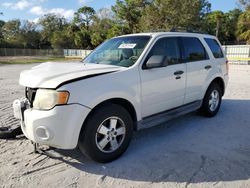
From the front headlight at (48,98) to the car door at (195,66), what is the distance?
2647mm

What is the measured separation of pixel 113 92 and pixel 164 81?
1.16 metres

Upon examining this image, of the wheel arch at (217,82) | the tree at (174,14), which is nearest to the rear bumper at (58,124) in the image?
the wheel arch at (217,82)

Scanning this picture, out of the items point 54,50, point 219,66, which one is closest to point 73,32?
point 54,50

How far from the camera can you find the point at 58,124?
10.6ft

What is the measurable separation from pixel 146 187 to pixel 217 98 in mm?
3655

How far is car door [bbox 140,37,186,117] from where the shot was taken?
414 centimetres

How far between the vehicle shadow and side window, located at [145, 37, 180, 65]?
139 cm

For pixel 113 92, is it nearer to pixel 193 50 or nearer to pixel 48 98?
pixel 48 98

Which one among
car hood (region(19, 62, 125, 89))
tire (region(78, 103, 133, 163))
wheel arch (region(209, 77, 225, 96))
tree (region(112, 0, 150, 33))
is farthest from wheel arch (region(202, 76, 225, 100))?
tree (region(112, 0, 150, 33))

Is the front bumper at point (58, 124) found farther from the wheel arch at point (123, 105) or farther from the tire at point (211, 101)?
the tire at point (211, 101)

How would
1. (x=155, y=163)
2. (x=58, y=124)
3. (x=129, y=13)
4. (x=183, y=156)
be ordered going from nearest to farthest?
(x=58, y=124) < (x=155, y=163) < (x=183, y=156) < (x=129, y=13)

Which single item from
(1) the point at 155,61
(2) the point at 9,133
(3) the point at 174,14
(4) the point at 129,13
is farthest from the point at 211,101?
(4) the point at 129,13

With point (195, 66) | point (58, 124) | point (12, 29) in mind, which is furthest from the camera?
point (12, 29)

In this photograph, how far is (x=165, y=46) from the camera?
15.3ft
